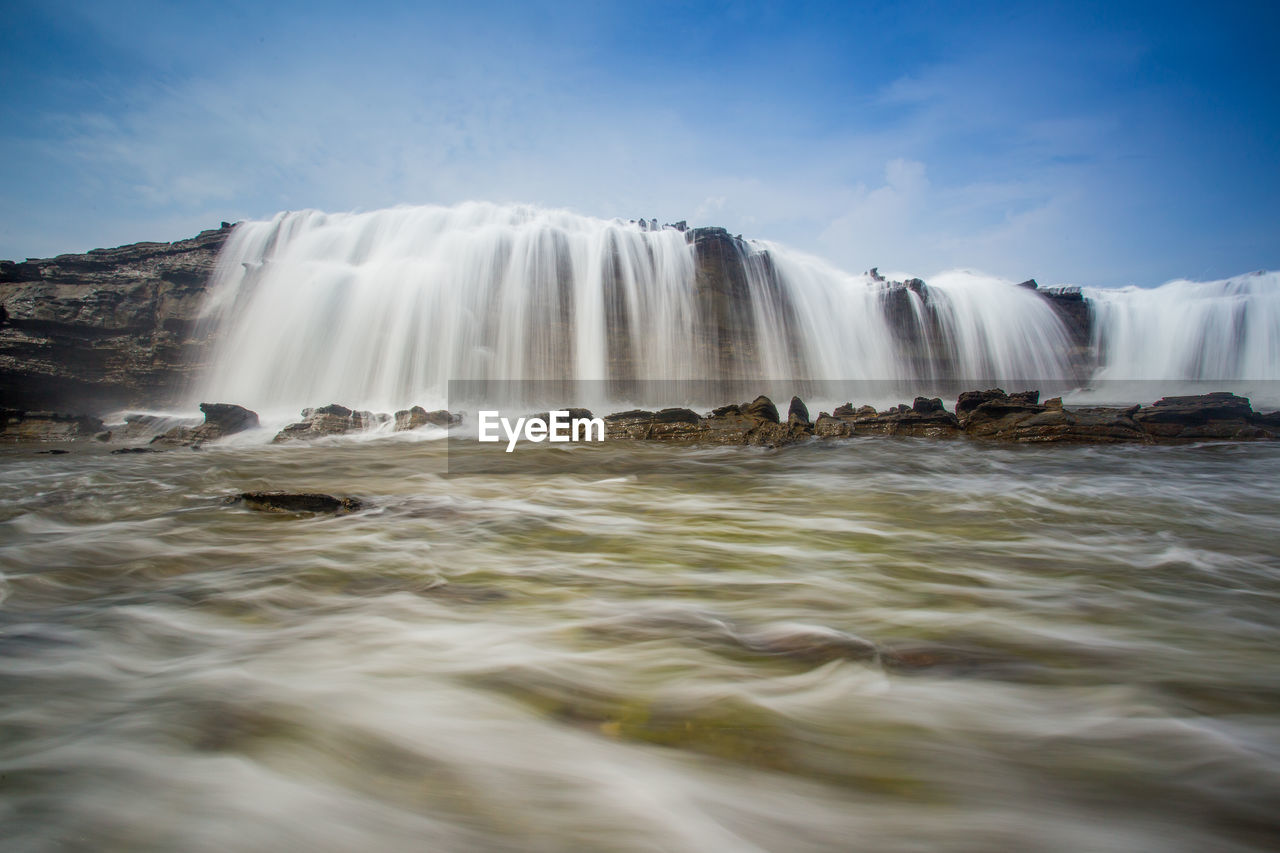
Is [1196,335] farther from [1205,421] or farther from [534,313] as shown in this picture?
[534,313]

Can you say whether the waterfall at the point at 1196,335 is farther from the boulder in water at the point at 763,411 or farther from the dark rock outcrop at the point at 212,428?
the dark rock outcrop at the point at 212,428

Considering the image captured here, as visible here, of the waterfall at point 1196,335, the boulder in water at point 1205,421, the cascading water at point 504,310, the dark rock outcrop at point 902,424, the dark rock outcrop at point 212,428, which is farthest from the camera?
the waterfall at point 1196,335

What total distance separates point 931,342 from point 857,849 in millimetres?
27625

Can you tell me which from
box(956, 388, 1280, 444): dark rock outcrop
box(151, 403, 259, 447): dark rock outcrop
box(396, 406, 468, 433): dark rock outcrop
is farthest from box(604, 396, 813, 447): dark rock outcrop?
box(151, 403, 259, 447): dark rock outcrop

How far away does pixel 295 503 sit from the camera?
194 inches

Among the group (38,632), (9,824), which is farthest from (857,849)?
(38,632)

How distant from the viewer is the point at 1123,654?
2219 mm

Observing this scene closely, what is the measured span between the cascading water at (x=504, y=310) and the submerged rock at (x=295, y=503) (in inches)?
536

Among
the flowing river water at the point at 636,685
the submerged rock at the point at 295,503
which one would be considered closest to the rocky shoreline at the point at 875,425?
the flowing river water at the point at 636,685

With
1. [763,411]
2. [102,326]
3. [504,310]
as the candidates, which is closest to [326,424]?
[504,310]

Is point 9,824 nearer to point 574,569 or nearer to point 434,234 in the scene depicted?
point 574,569

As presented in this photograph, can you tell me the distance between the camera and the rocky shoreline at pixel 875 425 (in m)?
10.3

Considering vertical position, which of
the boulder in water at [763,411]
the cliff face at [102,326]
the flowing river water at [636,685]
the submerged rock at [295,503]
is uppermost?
the cliff face at [102,326]

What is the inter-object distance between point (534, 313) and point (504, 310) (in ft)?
3.48
